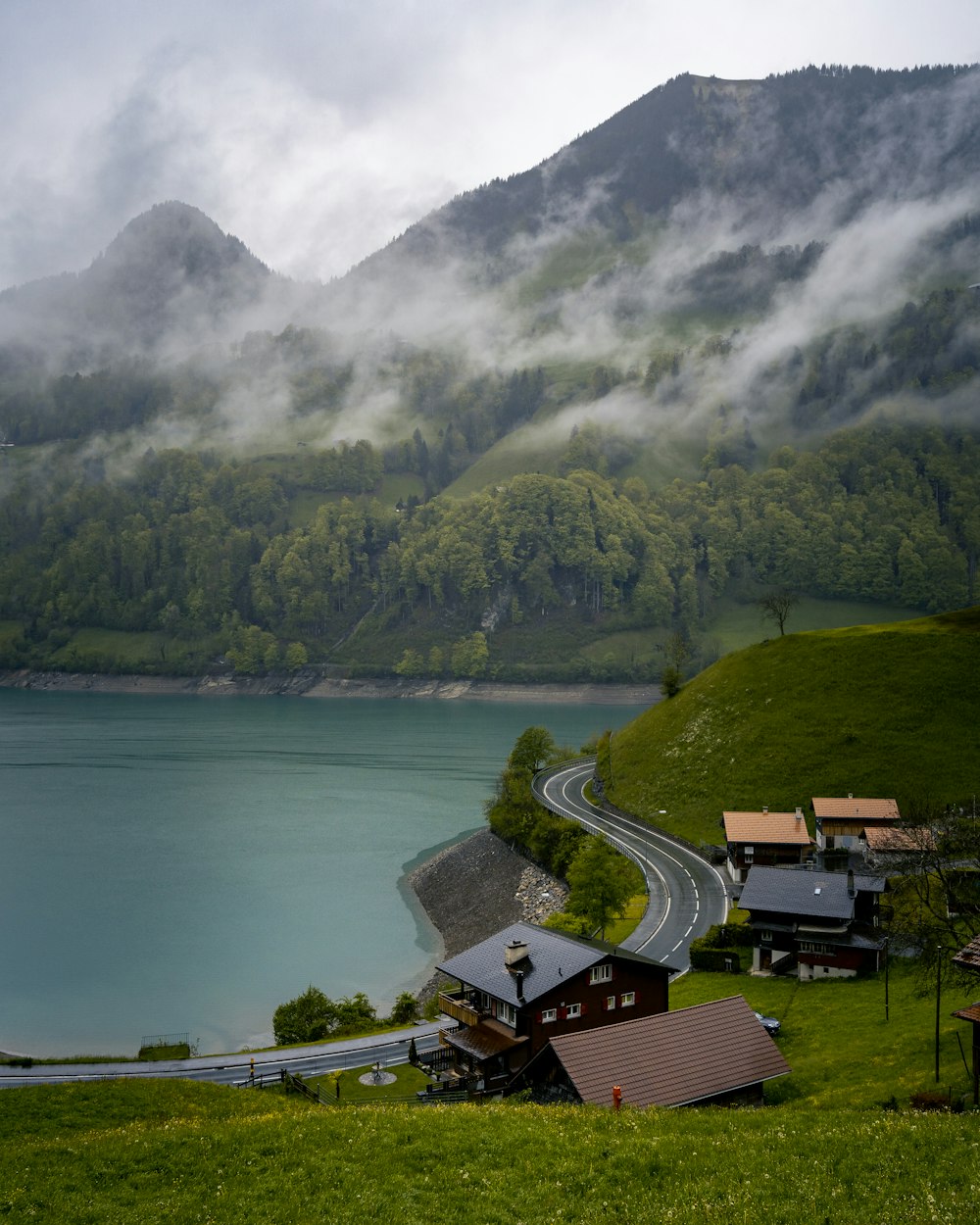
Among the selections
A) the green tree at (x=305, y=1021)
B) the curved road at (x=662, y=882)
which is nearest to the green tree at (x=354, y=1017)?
the green tree at (x=305, y=1021)

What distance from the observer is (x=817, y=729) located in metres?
75.3

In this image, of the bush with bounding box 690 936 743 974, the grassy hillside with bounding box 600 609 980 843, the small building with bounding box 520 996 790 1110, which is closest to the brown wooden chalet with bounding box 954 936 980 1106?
the small building with bounding box 520 996 790 1110

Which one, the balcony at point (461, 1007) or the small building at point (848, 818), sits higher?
the small building at point (848, 818)

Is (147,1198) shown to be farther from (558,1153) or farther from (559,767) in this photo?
(559,767)

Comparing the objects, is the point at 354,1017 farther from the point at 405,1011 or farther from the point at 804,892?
the point at 804,892

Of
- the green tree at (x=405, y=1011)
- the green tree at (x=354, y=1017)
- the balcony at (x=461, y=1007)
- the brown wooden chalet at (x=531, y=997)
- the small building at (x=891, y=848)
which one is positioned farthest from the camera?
the green tree at (x=405, y=1011)

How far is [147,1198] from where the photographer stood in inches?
635

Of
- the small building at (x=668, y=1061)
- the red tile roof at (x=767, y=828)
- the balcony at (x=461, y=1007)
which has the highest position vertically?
the small building at (x=668, y=1061)

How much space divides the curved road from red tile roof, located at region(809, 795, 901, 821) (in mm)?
8321

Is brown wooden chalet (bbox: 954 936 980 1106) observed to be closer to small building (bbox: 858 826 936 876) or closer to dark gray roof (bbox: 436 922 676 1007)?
dark gray roof (bbox: 436 922 676 1007)

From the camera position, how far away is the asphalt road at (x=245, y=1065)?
3638 cm

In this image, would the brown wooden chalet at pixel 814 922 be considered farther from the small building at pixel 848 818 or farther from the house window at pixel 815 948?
the small building at pixel 848 818

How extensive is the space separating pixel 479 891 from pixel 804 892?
3361 cm

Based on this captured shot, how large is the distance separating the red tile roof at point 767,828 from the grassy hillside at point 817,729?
5265mm
